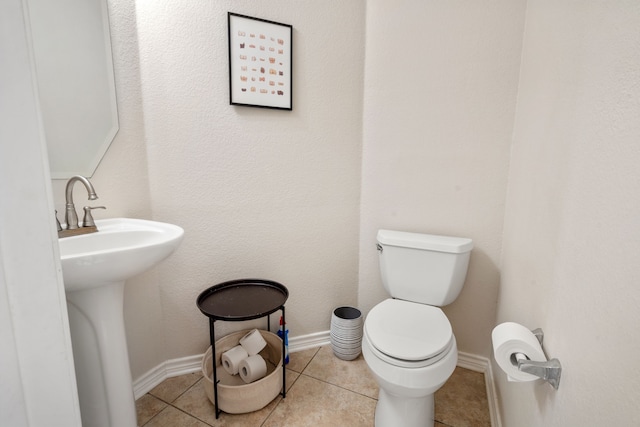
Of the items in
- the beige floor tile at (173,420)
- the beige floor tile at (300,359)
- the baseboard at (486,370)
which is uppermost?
the baseboard at (486,370)

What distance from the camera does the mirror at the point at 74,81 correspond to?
1.06 meters

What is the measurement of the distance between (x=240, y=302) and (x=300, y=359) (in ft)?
2.08

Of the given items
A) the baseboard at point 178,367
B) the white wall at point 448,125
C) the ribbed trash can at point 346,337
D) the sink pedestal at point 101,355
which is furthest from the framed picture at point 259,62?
the baseboard at point 178,367

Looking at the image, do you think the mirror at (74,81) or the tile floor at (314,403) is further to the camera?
the tile floor at (314,403)

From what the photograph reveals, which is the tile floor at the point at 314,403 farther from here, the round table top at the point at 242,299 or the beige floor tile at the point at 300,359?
the round table top at the point at 242,299

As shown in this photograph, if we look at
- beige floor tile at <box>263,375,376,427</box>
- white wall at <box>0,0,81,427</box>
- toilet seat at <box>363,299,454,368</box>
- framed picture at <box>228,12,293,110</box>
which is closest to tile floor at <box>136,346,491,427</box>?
beige floor tile at <box>263,375,376,427</box>

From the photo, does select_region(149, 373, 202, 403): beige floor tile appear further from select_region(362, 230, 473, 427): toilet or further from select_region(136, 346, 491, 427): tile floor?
select_region(362, 230, 473, 427): toilet

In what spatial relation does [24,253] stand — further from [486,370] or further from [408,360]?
[486,370]

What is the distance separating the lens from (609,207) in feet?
1.84

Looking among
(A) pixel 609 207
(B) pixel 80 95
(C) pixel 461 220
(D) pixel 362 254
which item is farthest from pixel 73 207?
(C) pixel 461 220

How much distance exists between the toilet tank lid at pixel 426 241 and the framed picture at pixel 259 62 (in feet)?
2.87

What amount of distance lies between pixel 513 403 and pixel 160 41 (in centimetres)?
205

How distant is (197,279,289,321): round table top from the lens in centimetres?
123

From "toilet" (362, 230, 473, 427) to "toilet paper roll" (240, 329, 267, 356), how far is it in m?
0.58
